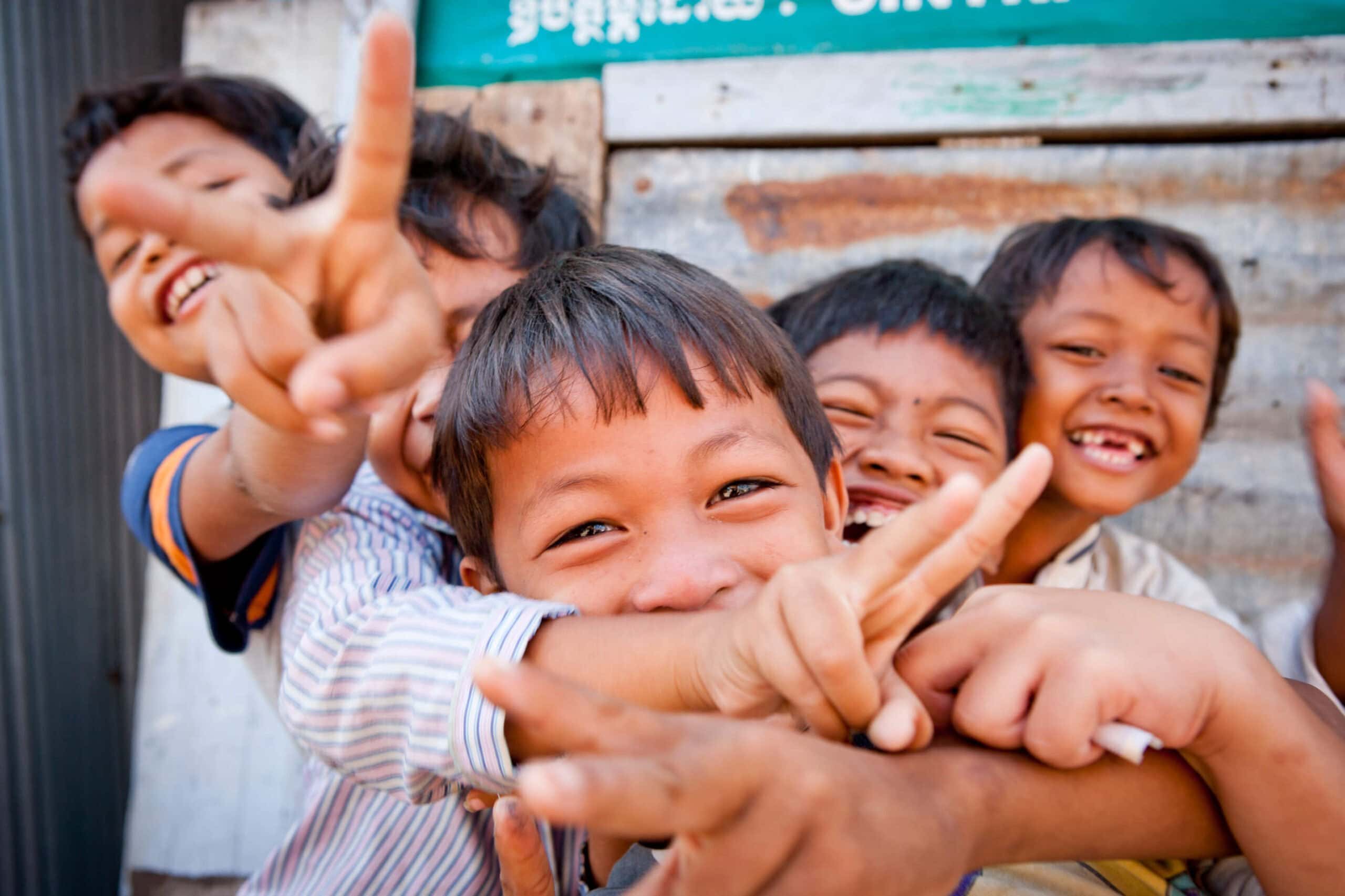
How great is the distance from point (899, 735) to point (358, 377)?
1.66 feet

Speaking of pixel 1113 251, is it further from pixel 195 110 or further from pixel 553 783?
pixel 195 110

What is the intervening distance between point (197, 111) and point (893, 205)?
5.16 ft

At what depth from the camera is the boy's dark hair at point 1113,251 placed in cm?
192

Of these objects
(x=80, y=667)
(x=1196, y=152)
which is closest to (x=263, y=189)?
(x=80, y=667)

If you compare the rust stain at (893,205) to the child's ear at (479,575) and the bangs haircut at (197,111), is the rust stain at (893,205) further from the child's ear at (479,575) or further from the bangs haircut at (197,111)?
the child's ear at (479,575)

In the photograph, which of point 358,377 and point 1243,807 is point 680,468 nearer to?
point 358,377

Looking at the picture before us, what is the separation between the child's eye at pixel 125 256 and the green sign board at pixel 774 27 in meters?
0.94

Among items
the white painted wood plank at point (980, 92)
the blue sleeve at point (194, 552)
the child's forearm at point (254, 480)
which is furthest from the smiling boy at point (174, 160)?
the white painted wood plank at point (980, 92)

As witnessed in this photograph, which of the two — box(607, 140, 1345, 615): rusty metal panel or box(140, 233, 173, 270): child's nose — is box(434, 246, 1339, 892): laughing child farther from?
box(607, 140, 1345, 615): rusty metal panel

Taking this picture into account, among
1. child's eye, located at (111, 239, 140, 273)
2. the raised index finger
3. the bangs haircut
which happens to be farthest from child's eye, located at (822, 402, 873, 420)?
child's eye, located at (111, 239, 140, 273)

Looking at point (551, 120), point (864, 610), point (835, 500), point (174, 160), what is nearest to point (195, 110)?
point (174, 160)

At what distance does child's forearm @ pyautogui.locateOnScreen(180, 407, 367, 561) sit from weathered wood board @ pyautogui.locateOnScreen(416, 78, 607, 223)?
1.23 meters

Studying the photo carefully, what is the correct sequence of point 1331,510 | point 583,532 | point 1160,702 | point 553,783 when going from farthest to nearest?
point 1331,510 → point 583,532 → point 1160,702 → point 553,783

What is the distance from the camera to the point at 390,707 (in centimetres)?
97
